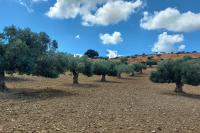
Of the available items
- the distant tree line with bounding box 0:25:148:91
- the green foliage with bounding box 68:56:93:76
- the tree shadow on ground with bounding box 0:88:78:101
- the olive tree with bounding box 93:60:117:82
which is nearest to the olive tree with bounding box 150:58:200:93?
the green foliage with bounding box 68:56:93:76

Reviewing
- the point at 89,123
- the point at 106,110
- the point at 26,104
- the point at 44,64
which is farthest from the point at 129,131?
the point at 44,64

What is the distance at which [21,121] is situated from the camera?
54.3 ft

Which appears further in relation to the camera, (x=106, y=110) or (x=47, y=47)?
(x=47, y=47)

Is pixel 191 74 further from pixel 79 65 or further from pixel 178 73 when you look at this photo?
pixel 79 65

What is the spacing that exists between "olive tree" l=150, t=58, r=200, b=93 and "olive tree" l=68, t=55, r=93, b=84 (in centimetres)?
1020

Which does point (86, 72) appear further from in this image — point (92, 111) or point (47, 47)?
point (92, 111)

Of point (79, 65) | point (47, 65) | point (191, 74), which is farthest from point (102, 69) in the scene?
point (47, 65)

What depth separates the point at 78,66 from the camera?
50.6 meters

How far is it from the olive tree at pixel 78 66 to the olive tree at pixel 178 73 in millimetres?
10195

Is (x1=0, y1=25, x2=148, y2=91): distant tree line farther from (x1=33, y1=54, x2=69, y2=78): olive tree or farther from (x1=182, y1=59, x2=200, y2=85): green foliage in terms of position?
(x1=182, y1=59, x2=200, y2=85): green foliage

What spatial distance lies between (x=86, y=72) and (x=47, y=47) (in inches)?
865

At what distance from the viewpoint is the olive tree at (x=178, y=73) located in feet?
138

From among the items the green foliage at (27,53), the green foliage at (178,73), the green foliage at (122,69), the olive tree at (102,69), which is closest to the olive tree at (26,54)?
the green foliage at (27,53)

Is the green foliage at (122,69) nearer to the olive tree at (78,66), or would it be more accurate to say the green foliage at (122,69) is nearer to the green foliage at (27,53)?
the olive tree at (78,66)
